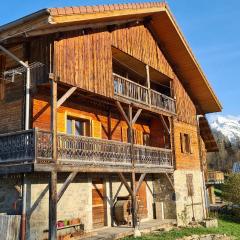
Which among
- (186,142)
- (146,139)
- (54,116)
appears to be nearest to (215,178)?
(186,142)

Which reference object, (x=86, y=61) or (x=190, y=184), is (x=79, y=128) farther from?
(x=190, y=184)

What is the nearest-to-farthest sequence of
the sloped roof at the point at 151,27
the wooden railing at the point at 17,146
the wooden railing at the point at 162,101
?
the wooden railing at the point at 17,146, the sloped roof at the point at 151,27, the wooden railing at the point at 162,101

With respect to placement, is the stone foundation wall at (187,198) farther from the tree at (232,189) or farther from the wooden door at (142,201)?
the tree at (232,189)

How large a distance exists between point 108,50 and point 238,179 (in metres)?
17.7

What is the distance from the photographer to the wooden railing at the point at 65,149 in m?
12.2

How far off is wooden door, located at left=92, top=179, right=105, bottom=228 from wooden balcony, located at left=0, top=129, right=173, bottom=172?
180 cm

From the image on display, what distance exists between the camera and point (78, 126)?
1739cm

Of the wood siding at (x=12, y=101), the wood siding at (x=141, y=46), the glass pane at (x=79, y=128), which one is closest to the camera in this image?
the wood siding at (x=12, y=101)

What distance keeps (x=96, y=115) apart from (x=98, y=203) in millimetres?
4194

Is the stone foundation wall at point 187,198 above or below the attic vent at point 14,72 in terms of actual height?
below

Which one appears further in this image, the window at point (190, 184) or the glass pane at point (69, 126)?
the window at point (190, 184)

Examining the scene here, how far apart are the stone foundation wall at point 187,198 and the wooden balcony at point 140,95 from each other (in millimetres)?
4002

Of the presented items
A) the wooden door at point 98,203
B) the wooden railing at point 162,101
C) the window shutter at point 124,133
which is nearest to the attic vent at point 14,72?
the wooden door at point 98,203

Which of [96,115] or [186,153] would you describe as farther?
[186,153]
